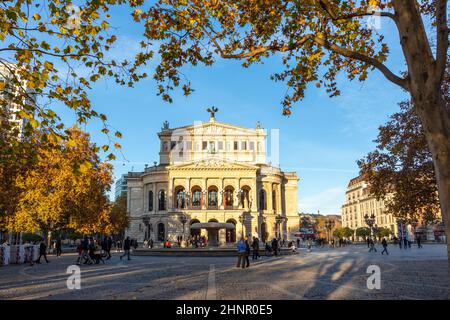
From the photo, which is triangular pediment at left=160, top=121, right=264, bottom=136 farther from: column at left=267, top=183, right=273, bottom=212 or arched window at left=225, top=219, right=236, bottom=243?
arched window at left=225, top=219, right=236, bottom=243

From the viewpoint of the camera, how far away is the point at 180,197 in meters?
63.2

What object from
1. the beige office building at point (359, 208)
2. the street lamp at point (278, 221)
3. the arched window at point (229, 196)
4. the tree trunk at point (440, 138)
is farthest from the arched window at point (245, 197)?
the tree trunk at point (440, 138)

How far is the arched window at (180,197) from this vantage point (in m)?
62.7

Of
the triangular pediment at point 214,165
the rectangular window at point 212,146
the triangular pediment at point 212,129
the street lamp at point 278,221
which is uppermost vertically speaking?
the triangular pediment at point 212,129

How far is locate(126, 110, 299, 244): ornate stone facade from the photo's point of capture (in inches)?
2379

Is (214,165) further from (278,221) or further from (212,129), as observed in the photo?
(278,221)

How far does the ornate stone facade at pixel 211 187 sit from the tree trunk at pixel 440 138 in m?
49.7

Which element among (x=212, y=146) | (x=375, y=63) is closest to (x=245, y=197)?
(x=212, y=146)

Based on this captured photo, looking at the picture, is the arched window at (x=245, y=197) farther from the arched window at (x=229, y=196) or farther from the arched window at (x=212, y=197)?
the arched window at (x=212, y=197)

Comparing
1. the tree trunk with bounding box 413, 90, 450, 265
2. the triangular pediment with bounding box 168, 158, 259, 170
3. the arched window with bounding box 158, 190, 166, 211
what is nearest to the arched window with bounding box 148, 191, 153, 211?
the arched window with bounding box 158, 190, 166, 211

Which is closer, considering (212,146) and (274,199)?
(212,146)

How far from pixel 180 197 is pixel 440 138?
191ft

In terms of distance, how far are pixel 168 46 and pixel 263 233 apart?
56439 mm
